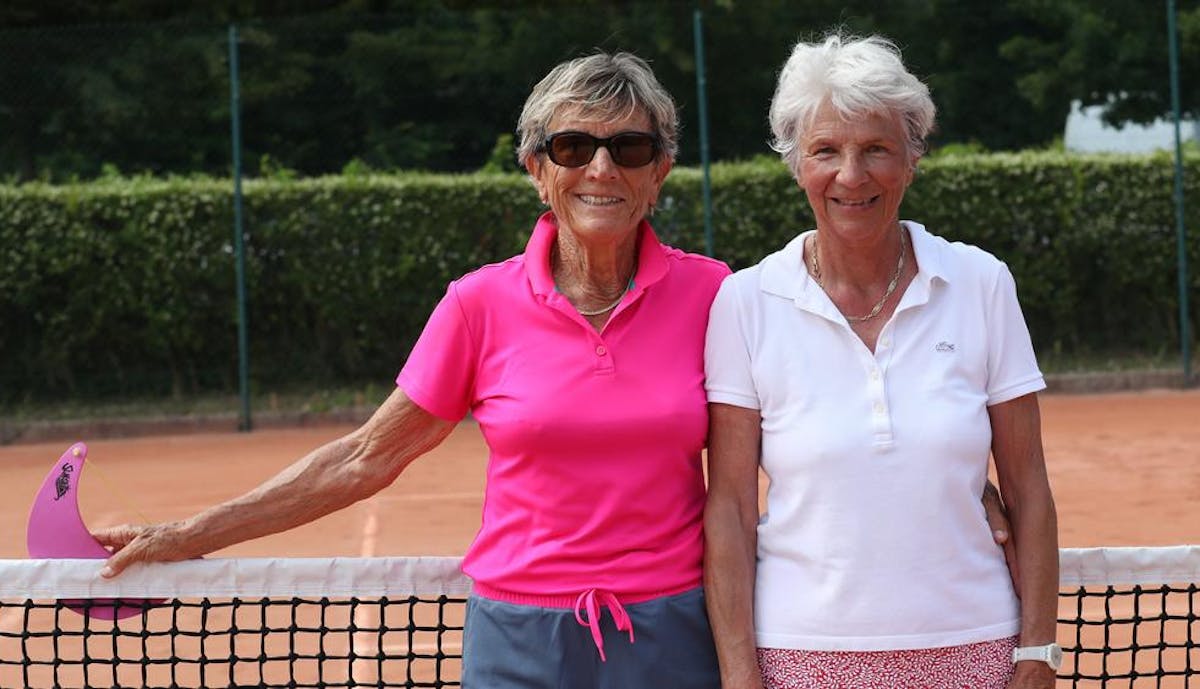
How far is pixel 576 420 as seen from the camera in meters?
2.32

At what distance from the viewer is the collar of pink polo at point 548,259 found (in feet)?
7.98

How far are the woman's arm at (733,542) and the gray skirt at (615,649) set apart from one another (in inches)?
1.7

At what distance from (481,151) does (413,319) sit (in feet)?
7.78

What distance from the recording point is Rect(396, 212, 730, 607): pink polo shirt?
2.33 m

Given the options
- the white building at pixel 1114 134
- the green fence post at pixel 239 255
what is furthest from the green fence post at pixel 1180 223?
the green fence post at pixel 239 255

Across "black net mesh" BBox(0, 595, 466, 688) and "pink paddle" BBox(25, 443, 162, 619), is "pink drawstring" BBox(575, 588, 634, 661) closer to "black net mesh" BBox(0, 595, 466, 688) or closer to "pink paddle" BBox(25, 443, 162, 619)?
"pink paddle" BBox(25, 443, 162, 619)

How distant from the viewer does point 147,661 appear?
3.06m

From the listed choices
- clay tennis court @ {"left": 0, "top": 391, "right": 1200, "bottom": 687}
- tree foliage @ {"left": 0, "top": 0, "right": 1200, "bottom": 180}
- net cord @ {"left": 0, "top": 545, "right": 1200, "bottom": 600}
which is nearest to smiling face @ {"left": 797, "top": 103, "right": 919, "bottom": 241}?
net cord @ {"left": 0, "top": 545, "right": 1200, "bottom": 600}

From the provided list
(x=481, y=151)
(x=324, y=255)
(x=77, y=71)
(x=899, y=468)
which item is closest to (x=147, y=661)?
(x=899, y=468)

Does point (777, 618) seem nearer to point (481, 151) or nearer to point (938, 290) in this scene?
point (938, 290)

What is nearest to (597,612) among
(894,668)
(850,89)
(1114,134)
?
(894,668)

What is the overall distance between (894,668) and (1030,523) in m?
0.29

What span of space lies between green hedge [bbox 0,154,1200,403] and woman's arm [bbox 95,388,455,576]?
32.1 feet

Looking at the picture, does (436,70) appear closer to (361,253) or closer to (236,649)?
(361,253)
